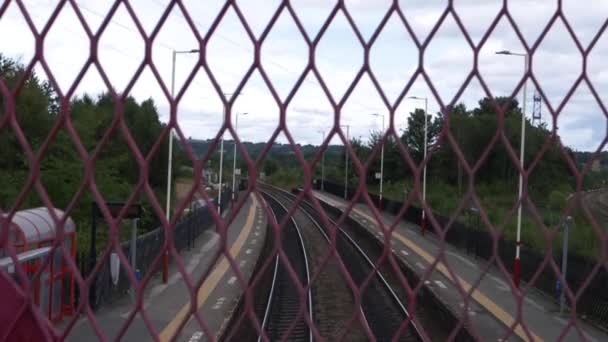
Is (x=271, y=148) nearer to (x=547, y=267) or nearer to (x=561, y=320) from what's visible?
(x=561, y=320)

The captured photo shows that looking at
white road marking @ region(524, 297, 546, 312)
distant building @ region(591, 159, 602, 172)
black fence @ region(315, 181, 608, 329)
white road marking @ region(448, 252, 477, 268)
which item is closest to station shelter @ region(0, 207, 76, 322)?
black fence @ region(315, 181, 608, 329)

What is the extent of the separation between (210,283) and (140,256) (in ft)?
4.98

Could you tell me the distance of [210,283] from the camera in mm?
13078

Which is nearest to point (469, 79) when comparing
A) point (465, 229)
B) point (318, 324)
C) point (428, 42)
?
point (428, 42)

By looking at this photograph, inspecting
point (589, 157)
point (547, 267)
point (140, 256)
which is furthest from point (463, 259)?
point (589, 157)

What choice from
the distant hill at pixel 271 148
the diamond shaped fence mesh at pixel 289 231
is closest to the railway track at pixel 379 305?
the diamond shaped fence mesh at pixel 289 231

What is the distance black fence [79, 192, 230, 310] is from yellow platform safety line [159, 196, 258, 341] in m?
0.97

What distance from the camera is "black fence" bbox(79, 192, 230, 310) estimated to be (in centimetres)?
1032

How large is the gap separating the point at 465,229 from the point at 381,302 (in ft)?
18.2

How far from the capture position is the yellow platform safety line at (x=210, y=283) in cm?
873

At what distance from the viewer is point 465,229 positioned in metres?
17.7

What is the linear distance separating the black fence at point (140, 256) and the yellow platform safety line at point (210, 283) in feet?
3.18

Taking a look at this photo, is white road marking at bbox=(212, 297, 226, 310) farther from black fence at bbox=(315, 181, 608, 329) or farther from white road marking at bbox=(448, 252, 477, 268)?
white road marking at bbox=(448, 252, 477, 268)

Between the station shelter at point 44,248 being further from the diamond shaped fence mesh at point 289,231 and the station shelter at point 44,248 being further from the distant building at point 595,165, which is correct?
the distant building at point 595,165
